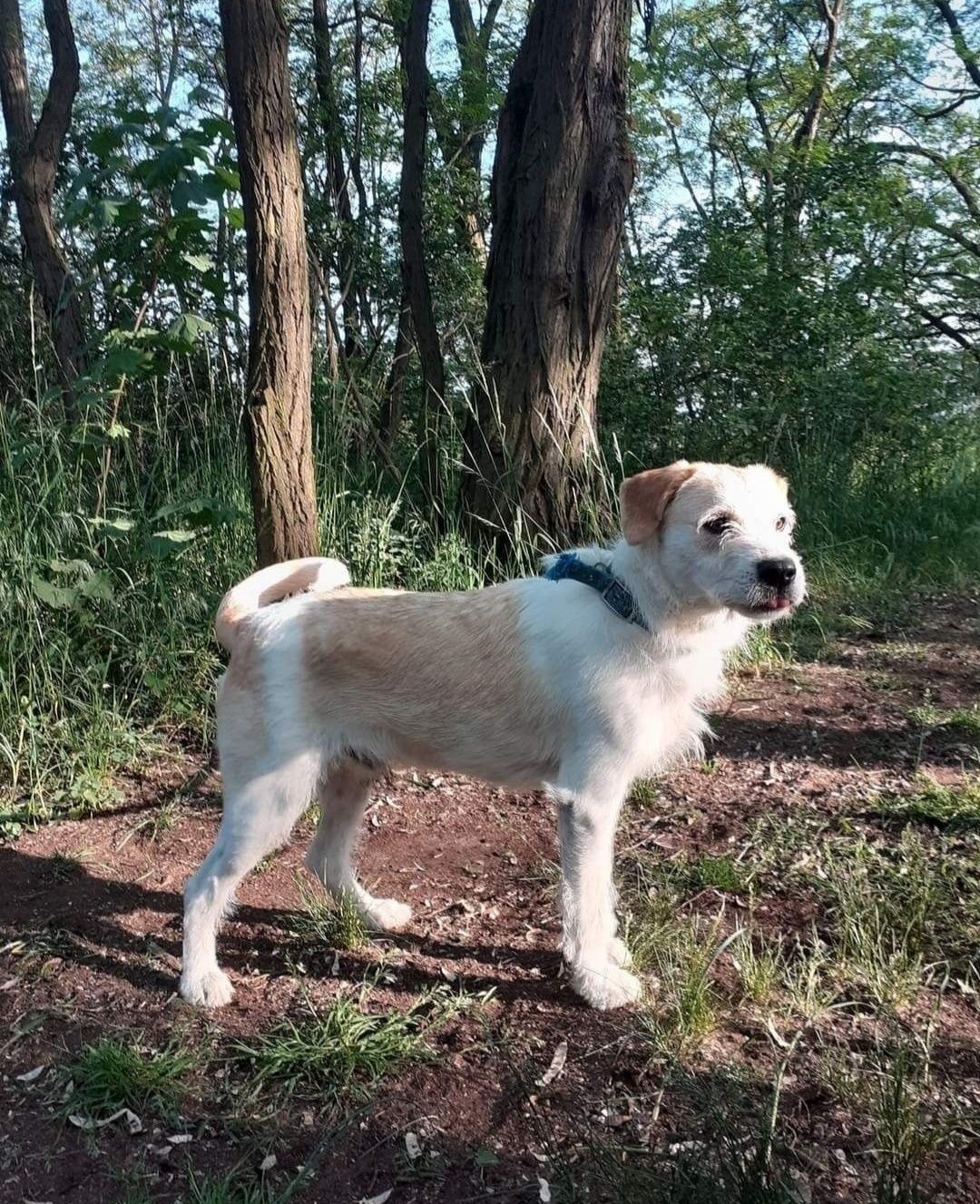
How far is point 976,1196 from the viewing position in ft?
6.18

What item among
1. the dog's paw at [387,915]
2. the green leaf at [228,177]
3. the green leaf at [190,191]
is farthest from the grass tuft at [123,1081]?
the green leaf at [228,177]

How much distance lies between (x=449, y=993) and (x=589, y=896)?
1.83ft

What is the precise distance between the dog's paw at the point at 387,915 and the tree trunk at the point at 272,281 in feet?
6.13

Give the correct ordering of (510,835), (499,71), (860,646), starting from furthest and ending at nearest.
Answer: (499,71) → (860,646) → (510,835)

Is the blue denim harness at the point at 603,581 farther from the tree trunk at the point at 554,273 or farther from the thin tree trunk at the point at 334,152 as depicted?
A: the thin tree trunk at the point at 334,152

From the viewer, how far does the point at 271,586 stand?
313 centimetres

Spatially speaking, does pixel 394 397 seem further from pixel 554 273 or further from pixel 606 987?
pixel 606 987

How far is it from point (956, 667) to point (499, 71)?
9.60 m

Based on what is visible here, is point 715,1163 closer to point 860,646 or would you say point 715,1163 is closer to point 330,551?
point 330,551

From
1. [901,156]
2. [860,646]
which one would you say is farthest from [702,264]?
[901,156]

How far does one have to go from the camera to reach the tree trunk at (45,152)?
602cm

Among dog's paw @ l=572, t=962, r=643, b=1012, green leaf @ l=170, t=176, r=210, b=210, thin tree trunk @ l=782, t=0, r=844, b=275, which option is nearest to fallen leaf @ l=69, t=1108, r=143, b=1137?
dog's paw @ l=572, t=962, r=643, b=1012

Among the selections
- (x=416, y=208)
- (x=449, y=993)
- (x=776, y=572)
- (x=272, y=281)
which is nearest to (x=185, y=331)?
(x=272, y=281)

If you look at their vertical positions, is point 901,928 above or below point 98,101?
below
